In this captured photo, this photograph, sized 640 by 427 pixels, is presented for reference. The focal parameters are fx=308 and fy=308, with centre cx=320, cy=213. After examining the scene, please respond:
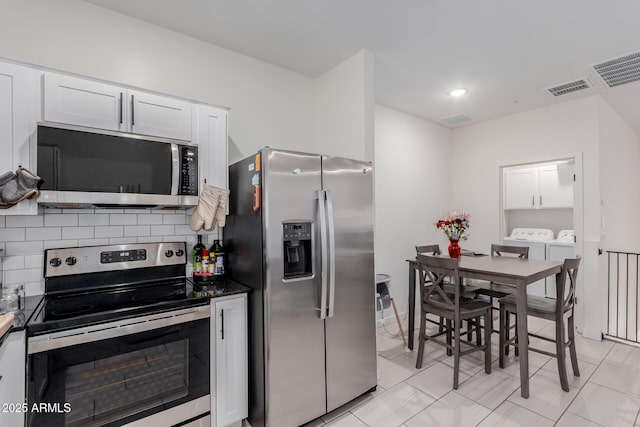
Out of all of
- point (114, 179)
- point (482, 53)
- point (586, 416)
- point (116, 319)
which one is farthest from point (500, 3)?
point (116, 319)

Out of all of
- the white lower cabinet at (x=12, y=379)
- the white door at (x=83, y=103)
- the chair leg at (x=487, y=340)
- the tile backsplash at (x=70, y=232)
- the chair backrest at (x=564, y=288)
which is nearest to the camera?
the white lower cabinet at (x=12, y=379)

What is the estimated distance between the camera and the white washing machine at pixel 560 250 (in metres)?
4.21

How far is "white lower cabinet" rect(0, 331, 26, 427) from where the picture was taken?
131cm

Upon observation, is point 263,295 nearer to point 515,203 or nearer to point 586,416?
point 586,416

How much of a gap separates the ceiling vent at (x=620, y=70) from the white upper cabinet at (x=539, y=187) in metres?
1.49

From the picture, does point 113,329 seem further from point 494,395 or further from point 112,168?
point 494,395

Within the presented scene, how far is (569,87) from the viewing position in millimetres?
3521

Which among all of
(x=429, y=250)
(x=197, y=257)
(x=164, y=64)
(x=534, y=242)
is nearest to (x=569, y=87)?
(x=534, y=242)

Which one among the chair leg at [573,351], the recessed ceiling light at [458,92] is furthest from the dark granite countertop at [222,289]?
the recessed ceiling light at [458,92]

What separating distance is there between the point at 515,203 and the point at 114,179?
536 centimetres

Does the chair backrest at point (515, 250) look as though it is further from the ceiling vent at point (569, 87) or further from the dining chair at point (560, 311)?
the ceiling vent at point (569, 87)

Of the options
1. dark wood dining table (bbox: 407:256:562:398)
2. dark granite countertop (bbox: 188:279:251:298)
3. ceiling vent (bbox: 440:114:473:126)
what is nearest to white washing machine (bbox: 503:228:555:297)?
dark wood dining table (bbox: 407:256:562:398)

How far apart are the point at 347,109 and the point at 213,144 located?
132 cm

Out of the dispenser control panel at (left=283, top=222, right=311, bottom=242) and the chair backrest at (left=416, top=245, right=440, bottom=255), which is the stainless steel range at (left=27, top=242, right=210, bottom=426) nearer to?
the dispenser control panel at (left=283, top=222, right=311, bottom=242)
